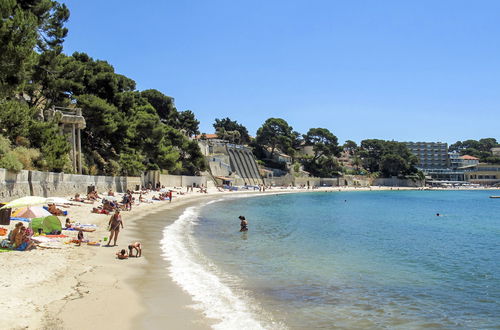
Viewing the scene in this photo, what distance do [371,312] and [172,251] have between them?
7.93m

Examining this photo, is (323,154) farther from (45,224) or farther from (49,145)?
(45,224)

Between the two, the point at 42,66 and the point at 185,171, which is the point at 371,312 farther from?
the point at 185,171

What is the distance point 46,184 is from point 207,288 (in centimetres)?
1894

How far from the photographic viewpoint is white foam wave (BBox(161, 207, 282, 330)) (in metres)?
7.27

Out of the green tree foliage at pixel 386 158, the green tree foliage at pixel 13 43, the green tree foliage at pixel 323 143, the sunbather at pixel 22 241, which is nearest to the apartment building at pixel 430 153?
the green tree foliage at pixel 386 158

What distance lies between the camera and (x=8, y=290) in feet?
23.8

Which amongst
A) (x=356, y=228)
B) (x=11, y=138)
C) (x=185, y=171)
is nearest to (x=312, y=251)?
(x=356, y=228)

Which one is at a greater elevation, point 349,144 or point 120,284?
point 349,144

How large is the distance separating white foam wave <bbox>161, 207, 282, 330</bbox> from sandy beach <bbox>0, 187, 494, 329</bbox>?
28 centimetres

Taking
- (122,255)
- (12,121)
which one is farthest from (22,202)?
(12,121)

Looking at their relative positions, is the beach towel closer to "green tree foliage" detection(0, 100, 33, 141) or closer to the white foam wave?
the white foam wave

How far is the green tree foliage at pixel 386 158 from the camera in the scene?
425 feet

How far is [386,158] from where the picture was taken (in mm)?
128750

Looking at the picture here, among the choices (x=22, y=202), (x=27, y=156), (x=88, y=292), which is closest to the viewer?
(x=88, y=292)
